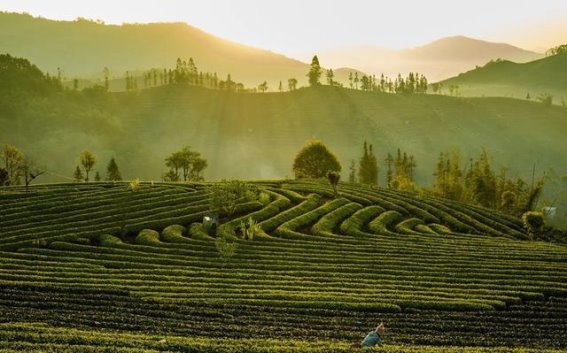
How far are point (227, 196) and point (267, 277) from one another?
30.4 metres

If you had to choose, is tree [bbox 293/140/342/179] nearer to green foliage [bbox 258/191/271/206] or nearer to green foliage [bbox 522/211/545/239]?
green foliage [bbox 258/191/271/206]

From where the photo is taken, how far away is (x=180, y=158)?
15775 cm

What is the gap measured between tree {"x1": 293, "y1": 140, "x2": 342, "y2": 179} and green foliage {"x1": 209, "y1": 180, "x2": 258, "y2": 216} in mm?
55081

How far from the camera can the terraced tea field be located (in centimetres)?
3306

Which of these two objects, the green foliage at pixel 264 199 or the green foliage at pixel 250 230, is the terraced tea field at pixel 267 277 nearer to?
the green foliage at pixel 250 230

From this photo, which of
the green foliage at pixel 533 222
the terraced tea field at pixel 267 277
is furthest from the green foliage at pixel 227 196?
the green foliage at pixel 533 222

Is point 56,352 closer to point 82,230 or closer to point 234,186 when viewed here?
point 82,230

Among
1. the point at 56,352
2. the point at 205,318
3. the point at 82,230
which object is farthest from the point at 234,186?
the point at 56,352

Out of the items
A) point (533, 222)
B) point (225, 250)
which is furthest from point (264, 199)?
point (533, 222)

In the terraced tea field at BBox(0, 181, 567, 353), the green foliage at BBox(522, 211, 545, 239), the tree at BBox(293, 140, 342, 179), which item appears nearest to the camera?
the terraced tea field at BBox(0, 181, 567, 353)

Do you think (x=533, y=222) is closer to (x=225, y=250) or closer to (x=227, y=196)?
(x=227, y=196)

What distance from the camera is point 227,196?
82312mm

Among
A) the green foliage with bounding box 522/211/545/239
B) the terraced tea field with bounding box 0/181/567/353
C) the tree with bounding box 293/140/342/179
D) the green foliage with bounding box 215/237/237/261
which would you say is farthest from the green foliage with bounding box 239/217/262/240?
the tree with bounding box 293/140/342/179

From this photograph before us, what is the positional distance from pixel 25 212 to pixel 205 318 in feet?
181
